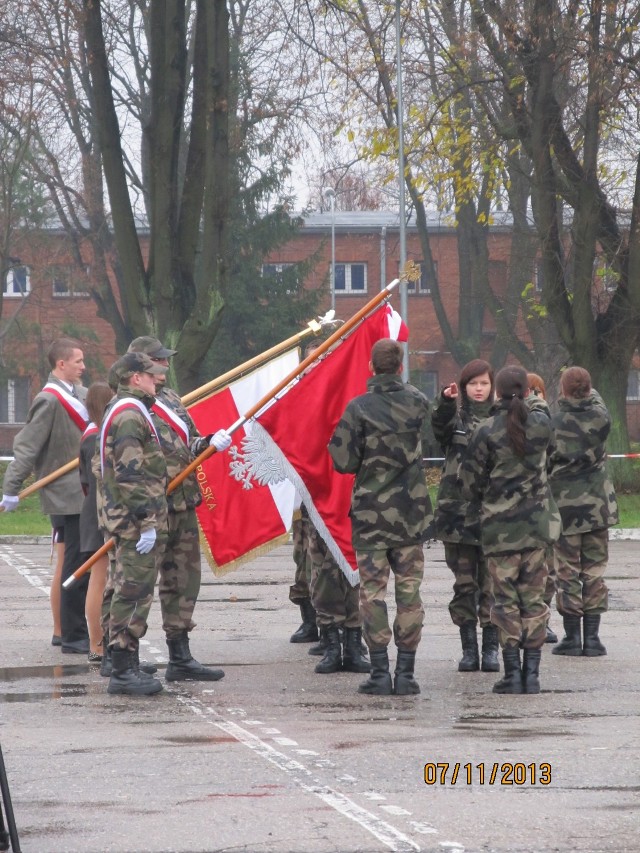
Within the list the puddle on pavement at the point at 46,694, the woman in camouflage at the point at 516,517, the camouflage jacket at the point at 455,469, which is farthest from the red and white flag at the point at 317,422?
the puddle on pavement at the point at 46,694

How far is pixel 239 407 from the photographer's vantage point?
35.8 feet

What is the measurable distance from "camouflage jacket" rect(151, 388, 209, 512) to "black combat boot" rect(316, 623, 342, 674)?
120 cm

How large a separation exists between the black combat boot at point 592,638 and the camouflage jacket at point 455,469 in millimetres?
1426

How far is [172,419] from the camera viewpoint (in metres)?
9.33

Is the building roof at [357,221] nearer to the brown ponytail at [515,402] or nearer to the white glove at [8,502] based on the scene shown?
the white glove at [8,502]

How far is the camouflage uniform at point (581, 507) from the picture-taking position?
10188mm

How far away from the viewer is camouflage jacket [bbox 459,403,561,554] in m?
8.72

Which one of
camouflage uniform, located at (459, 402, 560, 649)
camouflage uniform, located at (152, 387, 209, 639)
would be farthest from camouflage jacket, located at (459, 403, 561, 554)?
camouflage uniform, located at (152, 387, 209, 639)

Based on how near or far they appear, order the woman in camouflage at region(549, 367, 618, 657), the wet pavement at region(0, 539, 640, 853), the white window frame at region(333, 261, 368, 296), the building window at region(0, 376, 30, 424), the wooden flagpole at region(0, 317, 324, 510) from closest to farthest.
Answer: the wet pavement at region(0, 539, 640, 853), the woman in camouflage at region(549, 367, 618, 657), the wooden flagpole at region(0, 317, 324, 510), the building window at region(0, 376, 30, 424), the white window frame at region(333, 261, 368, 296)

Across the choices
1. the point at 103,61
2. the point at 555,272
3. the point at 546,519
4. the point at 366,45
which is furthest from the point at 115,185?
the point at 546,519

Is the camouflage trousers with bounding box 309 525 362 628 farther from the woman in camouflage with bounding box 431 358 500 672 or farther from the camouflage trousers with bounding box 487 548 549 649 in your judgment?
the camouflage trousers with bounding box 487 548 549 649

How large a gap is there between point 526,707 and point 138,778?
2562 millimetres

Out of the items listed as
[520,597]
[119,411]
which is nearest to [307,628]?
[520,597]

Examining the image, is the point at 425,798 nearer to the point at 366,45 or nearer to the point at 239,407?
the point at 239,407
